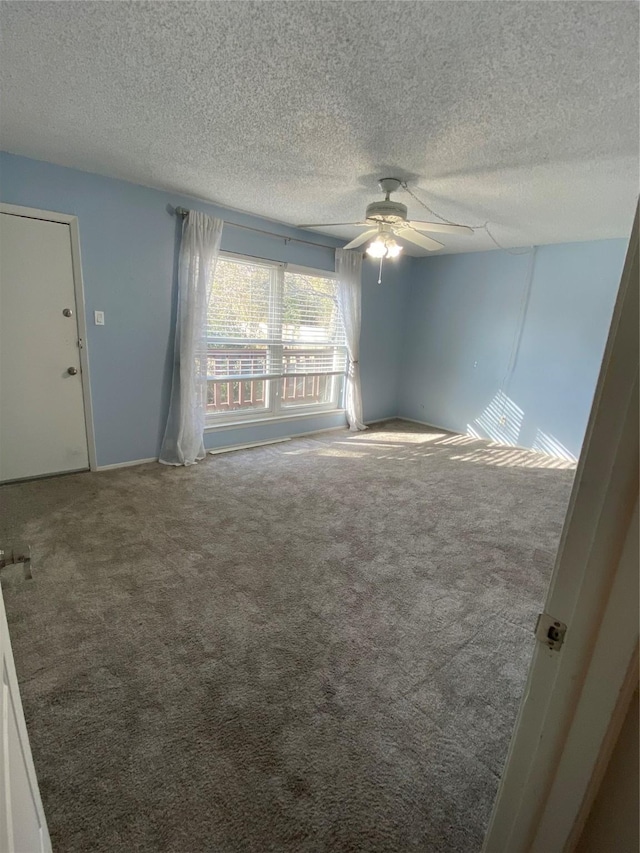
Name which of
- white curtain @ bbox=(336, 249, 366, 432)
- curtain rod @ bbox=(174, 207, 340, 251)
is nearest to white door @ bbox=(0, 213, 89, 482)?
curtain rod @ bbox=(174, 207, 340, 251)

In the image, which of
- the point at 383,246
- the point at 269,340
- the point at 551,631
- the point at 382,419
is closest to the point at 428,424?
the point at 382,419

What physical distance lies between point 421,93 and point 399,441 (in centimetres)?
368

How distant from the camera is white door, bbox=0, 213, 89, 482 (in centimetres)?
281

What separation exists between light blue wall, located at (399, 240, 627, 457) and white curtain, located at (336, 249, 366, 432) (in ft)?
4.09

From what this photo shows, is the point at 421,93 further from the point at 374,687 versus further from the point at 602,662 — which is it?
the point at 374,687

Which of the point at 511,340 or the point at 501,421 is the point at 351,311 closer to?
the point at 511,340

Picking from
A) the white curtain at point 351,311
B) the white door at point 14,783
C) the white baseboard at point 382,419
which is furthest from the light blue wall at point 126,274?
the white door at point 14,783

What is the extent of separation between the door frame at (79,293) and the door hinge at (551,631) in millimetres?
3566

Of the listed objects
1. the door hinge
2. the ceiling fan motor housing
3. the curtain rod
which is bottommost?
the door hinge

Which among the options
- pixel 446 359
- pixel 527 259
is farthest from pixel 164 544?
pixel 527 259

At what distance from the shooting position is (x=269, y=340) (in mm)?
4289

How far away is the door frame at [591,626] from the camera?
0.49 m

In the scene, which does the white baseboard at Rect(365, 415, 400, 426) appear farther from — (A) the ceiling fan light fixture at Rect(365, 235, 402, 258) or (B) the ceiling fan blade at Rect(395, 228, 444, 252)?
(A) the ceiling fan light fixture at Rect(365, 235, 402, 258)

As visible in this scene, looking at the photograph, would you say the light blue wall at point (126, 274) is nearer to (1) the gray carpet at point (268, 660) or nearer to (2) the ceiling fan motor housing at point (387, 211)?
(1) the gray carpet at point (268, 660)
